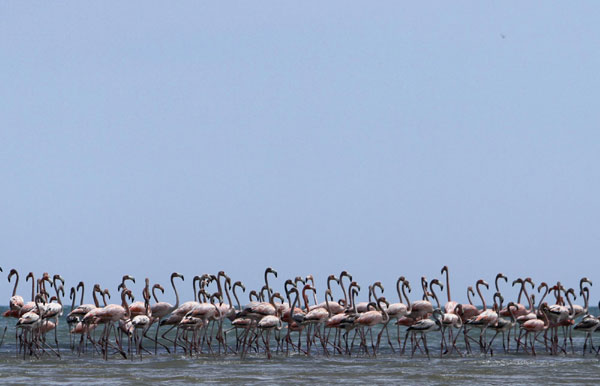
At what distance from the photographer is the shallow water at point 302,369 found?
60.8 ft

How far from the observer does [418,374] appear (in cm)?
1964

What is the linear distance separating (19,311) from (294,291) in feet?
22.3

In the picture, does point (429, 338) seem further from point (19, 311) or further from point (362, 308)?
point (19, 311)

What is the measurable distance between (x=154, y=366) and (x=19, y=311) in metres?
4.91

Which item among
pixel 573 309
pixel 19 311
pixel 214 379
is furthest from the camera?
pixel 573 309

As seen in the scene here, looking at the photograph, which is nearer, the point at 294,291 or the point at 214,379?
the point at 214,379

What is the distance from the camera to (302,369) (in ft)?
67.9

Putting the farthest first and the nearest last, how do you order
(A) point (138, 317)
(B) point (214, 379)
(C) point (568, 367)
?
(A) point (138, 317)
(C) point (568, 367)
(B) point (214, 379)

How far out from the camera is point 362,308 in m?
25.8

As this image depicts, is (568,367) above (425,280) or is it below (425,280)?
below

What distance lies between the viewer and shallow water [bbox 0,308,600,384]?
18531mm

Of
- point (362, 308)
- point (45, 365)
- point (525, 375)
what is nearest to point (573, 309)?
point (362, 308)

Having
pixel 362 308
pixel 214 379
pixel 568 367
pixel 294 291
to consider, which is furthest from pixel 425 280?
pixel 214 379

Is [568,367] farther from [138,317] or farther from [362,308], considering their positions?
[138,317]
